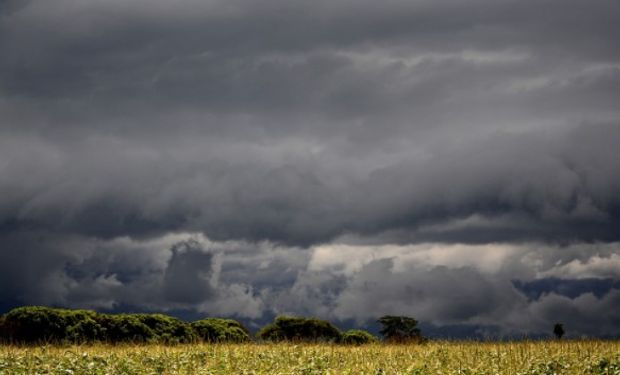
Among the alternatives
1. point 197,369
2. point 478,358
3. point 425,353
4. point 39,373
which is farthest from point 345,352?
point 39,373

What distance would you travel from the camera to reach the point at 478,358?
108 feet

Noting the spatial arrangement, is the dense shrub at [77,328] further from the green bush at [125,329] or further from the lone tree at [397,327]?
the lone tree at [397,327]

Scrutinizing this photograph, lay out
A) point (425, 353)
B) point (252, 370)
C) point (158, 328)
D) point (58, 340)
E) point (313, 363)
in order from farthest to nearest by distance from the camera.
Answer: point (158, 328) < point (58, 340) < point (425, 353) < point (313, 363) < point (252, 370)

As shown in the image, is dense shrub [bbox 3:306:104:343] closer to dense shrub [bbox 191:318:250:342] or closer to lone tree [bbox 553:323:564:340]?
dense shrub [bbox 191:318:250:342]

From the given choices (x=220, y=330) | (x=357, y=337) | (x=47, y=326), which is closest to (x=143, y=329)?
(x=220, y=330)

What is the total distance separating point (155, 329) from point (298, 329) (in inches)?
371

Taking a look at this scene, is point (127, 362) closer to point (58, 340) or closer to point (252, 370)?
point (252, 370)

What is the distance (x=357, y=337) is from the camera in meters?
49.0

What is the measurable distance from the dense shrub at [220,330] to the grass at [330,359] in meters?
8.13

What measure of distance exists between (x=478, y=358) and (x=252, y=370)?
10.6 m

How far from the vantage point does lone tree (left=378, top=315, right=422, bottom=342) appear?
47875 millimetres

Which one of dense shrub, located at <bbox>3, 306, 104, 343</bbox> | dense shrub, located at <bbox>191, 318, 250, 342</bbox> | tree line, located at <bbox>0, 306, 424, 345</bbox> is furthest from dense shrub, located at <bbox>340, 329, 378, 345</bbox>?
dense shrub, located at <bbox>3, 306, 104, 343</bbox>

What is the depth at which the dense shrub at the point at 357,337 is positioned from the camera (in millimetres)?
48500

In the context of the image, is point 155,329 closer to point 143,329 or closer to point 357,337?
point 143,329
